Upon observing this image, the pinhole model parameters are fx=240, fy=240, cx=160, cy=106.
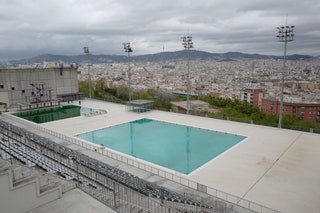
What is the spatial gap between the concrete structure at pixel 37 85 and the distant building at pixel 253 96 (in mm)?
33356

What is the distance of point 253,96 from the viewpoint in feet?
164

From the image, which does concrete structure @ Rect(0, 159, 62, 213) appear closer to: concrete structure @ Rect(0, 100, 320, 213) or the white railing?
concrete structure @ Rect(0, 100, 320, 213)

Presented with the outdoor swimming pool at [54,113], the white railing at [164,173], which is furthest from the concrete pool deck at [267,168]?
the outdoor swimming pool at [54,113]

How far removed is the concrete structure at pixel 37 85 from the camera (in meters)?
28.8

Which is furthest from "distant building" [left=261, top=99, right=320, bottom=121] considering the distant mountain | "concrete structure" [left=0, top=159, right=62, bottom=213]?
the distant mountain

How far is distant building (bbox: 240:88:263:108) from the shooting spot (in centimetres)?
4796

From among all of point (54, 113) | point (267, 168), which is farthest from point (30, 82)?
point (267, 168)

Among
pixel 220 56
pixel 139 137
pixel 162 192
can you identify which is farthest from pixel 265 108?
pixel 220 56

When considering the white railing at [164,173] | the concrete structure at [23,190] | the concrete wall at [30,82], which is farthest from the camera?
the concrete wall at [30,82]

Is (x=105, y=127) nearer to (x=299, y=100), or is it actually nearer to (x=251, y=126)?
(x=251, y=126)

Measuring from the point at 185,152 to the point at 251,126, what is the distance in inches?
277

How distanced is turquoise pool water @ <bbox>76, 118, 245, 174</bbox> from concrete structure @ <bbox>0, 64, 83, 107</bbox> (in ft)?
50.3

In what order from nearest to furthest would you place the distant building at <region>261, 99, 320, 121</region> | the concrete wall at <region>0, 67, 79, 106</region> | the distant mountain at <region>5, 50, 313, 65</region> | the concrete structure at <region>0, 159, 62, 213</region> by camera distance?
1. the concrete structure at <region>0, 159, 62, 213</region>
2. the concrete wall at <region>0, 67, 79, 106</region>
3. the distant building at <region>261, 99, 320, 121</region>
4. the distant mountain at <region>5, 50, 313, 65</region>

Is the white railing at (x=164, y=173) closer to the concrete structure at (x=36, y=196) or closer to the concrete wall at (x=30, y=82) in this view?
the concrete structure at (x=36, y=196)
